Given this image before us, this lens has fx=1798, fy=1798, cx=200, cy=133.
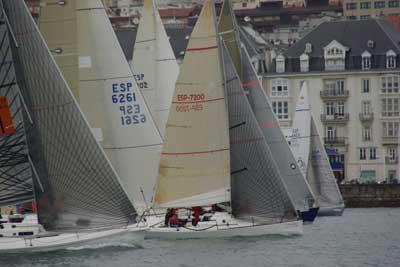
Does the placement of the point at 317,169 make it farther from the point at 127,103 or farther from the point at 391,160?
the point at 391,160

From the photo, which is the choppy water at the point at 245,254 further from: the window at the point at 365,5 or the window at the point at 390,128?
the window at the point at 365,5

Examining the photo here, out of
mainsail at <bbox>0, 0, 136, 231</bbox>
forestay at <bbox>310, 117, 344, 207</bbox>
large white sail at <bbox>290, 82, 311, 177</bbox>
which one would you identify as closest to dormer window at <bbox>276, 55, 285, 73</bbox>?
large white sail at <bbox>290, 82, 311, 177</bbox>

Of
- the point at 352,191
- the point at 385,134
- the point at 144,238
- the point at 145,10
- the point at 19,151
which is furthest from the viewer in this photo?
the point at 385,134

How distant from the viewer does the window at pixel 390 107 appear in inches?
4653

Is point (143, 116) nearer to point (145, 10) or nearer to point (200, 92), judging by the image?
point (200, 92)

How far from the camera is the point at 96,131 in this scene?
56250mm

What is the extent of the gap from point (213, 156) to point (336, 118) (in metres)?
62.7

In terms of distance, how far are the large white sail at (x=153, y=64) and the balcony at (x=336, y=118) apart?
55284 millimetres

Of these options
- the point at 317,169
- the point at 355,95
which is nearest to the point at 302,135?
the point at 317,169

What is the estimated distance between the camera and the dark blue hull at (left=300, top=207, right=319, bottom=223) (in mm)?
69250

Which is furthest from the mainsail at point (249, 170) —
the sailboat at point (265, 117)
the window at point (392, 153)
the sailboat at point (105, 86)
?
the window at point (392, 153)

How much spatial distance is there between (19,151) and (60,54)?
852cm

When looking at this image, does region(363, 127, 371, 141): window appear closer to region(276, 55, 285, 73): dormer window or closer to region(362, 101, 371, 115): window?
region(362, 101, 371, 115): window

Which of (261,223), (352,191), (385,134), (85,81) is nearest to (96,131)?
(85,81)
